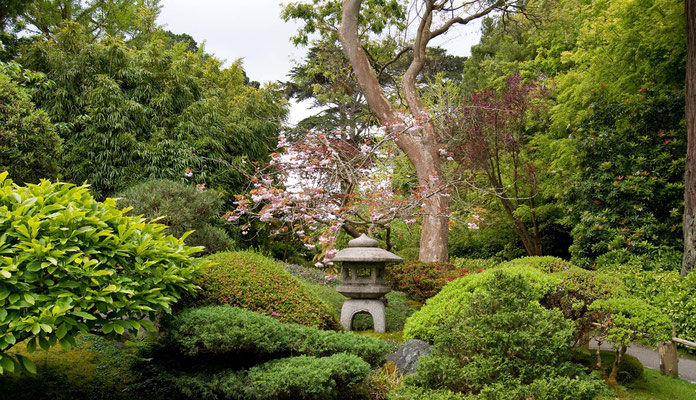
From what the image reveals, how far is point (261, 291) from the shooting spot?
4.43 m

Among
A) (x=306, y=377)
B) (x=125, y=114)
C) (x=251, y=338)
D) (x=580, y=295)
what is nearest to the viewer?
(x=306, y=377)

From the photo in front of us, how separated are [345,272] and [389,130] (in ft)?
14.1

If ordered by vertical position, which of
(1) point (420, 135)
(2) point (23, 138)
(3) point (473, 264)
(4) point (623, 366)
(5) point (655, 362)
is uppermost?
(1) point (420, 135)

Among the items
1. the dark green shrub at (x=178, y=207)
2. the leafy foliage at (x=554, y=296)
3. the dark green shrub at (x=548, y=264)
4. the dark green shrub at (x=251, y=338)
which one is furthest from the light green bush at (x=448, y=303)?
the dark green shrub at (x=178, y=207)

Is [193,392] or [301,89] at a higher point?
[301,89]

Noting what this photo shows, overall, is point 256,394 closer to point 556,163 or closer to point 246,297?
point 246,297

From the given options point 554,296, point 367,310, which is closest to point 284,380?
point 554,296

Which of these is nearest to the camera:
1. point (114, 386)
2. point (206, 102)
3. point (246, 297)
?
point (114, 386)

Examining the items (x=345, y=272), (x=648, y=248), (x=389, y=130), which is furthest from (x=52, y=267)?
(x=648, y=248)

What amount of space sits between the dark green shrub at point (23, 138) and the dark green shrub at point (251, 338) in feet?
17.5

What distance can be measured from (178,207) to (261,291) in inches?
183

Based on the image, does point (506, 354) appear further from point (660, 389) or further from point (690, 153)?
point (690, 153)

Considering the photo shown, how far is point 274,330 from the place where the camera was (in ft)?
12.2

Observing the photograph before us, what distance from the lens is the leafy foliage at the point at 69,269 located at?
284 centimetres
